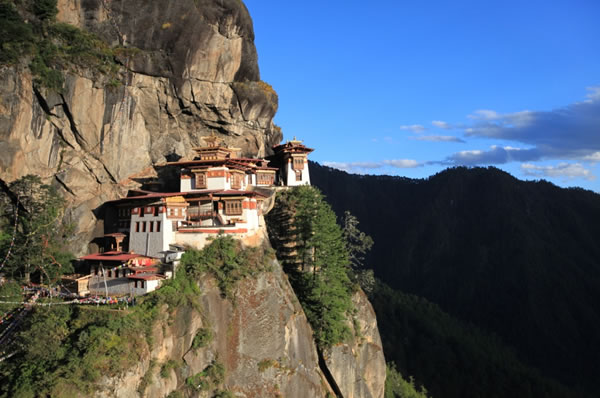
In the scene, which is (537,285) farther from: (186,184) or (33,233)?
(33,233)

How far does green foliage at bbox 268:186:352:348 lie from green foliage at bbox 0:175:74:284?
22.5 meters

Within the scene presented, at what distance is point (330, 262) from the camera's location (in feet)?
171

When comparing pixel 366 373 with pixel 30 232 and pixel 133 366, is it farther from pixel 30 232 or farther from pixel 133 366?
pixel 30 232

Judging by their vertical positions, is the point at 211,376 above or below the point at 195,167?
below

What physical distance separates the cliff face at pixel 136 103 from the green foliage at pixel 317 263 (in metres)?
16.6

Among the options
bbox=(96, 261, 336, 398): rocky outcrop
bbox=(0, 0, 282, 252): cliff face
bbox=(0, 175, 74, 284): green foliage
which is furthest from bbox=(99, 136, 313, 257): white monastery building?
bbox=(96, 261, 336, 398): rocky outcrop

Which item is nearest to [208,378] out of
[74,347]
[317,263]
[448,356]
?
[74,347]

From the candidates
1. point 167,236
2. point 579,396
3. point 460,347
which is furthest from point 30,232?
point 579,396

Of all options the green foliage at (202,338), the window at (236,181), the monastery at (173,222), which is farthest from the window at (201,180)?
the green foliage at (202,338)

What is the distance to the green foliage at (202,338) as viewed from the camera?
125ft

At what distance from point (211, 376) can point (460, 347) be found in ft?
265

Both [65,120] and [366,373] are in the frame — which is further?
[366,373]

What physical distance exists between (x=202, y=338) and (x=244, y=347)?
4.52m

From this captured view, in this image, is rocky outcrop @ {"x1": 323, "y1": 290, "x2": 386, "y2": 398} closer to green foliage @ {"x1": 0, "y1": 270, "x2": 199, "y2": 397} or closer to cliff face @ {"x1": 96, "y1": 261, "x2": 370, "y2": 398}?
cliff face @ {"x1": 96, "y1": 261, "x2": 370, "y2": 398}
